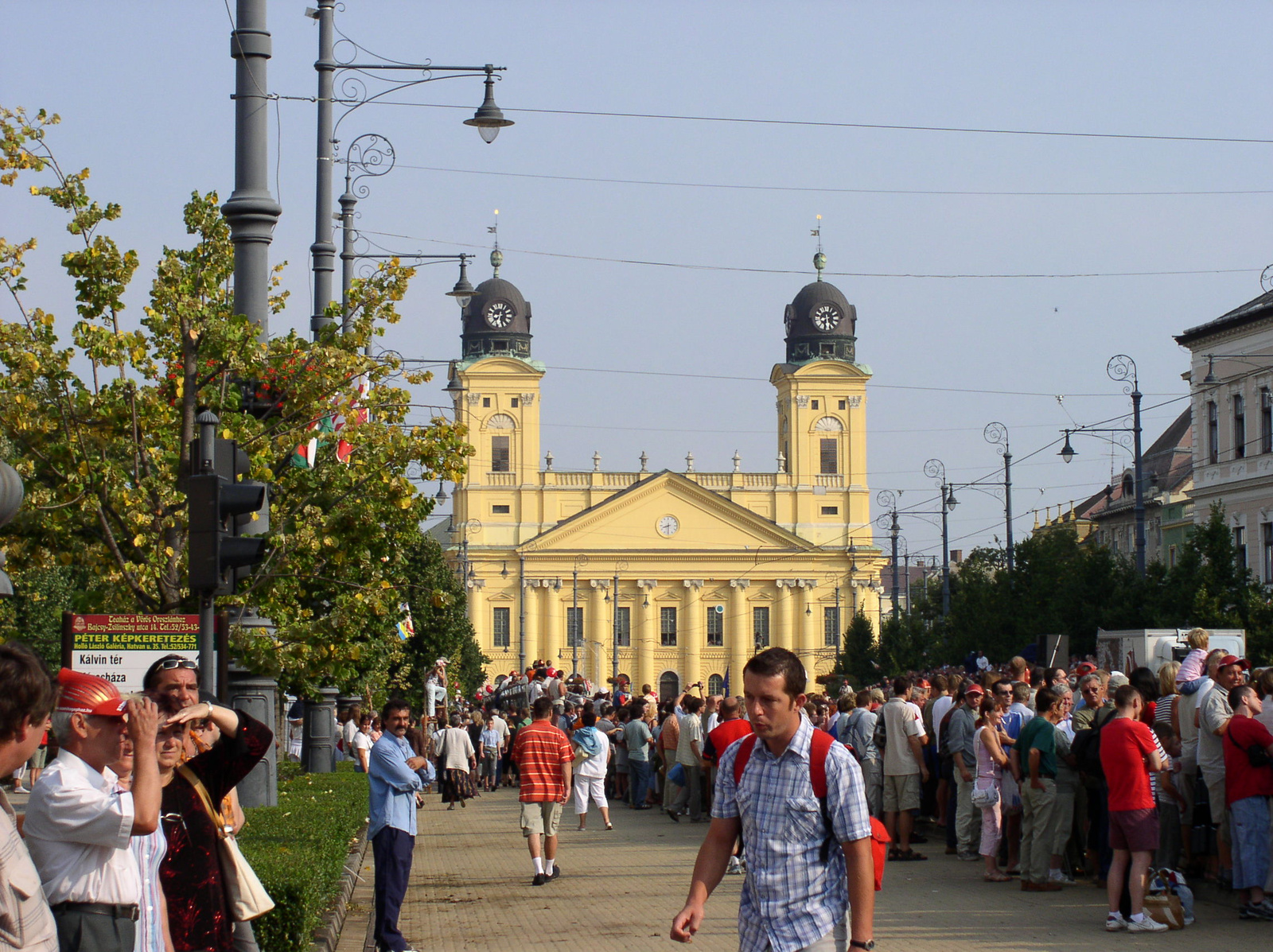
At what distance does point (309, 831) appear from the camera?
12.2 m

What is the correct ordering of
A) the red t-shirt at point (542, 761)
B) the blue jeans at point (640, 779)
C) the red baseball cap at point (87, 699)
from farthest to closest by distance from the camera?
the blue jeans at point (640, 779), the red t-shirt at point (542, 761), the red baseball cap at point (87, 699)

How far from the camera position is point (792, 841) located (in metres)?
5.54

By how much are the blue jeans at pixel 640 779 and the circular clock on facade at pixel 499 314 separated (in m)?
80.6

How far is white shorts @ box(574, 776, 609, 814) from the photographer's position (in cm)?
2175

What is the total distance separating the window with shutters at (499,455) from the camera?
107 metres

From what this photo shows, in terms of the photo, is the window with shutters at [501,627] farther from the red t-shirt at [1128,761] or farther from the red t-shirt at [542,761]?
the red t-shirt at [1128,761]

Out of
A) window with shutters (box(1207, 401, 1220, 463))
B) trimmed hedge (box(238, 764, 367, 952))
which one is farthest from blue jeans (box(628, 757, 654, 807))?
window with shutters (box(1207, 401, 1220, 463))

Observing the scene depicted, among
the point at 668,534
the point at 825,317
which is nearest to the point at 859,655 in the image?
the point at 668,534

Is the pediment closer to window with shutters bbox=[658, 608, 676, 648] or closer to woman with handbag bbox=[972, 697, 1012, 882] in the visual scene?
window with shutters bbox=[658, 608, 676, 648]

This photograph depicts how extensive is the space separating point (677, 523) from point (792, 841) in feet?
337

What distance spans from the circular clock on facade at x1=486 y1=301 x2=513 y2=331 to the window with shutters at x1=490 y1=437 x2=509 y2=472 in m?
7.13

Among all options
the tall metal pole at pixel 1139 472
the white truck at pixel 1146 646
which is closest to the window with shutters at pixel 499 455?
the tall metal pole at pixel 1139 472

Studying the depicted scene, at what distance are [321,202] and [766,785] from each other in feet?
43.3

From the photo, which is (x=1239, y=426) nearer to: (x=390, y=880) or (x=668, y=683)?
(x=390, y=880)
